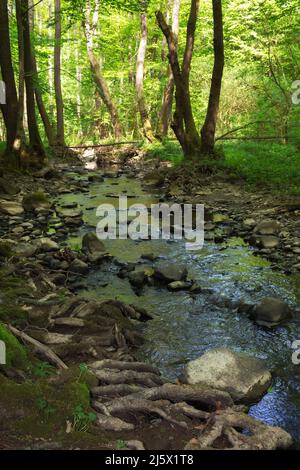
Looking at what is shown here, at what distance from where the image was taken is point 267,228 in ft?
28.0

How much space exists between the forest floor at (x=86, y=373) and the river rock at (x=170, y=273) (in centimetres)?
112

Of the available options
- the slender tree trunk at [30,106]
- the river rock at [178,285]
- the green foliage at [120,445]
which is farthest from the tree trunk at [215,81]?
the green foliage at [120,445]

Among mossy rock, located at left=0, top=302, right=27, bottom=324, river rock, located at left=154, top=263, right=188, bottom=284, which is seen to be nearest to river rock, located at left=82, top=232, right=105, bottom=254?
river rock, located at left=154, top=263, right=188, bottom=284

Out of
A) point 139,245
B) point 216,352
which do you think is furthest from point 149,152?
point 216,352

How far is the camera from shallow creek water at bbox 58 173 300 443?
412cm

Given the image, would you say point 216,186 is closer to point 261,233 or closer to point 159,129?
point 261,233

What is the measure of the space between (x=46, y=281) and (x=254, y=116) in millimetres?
13410

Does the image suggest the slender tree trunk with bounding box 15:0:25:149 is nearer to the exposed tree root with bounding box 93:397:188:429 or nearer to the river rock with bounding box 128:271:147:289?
the river rock with bounding box 128:271:147:289

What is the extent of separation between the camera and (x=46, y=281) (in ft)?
19.5

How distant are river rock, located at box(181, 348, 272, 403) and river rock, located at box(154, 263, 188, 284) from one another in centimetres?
235

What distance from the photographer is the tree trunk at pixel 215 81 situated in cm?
1297

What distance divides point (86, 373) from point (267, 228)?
588cm

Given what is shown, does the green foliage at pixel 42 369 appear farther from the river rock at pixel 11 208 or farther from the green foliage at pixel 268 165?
the green foliage at pixel 268 165

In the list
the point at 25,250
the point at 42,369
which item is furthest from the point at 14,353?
the point at 25,250
